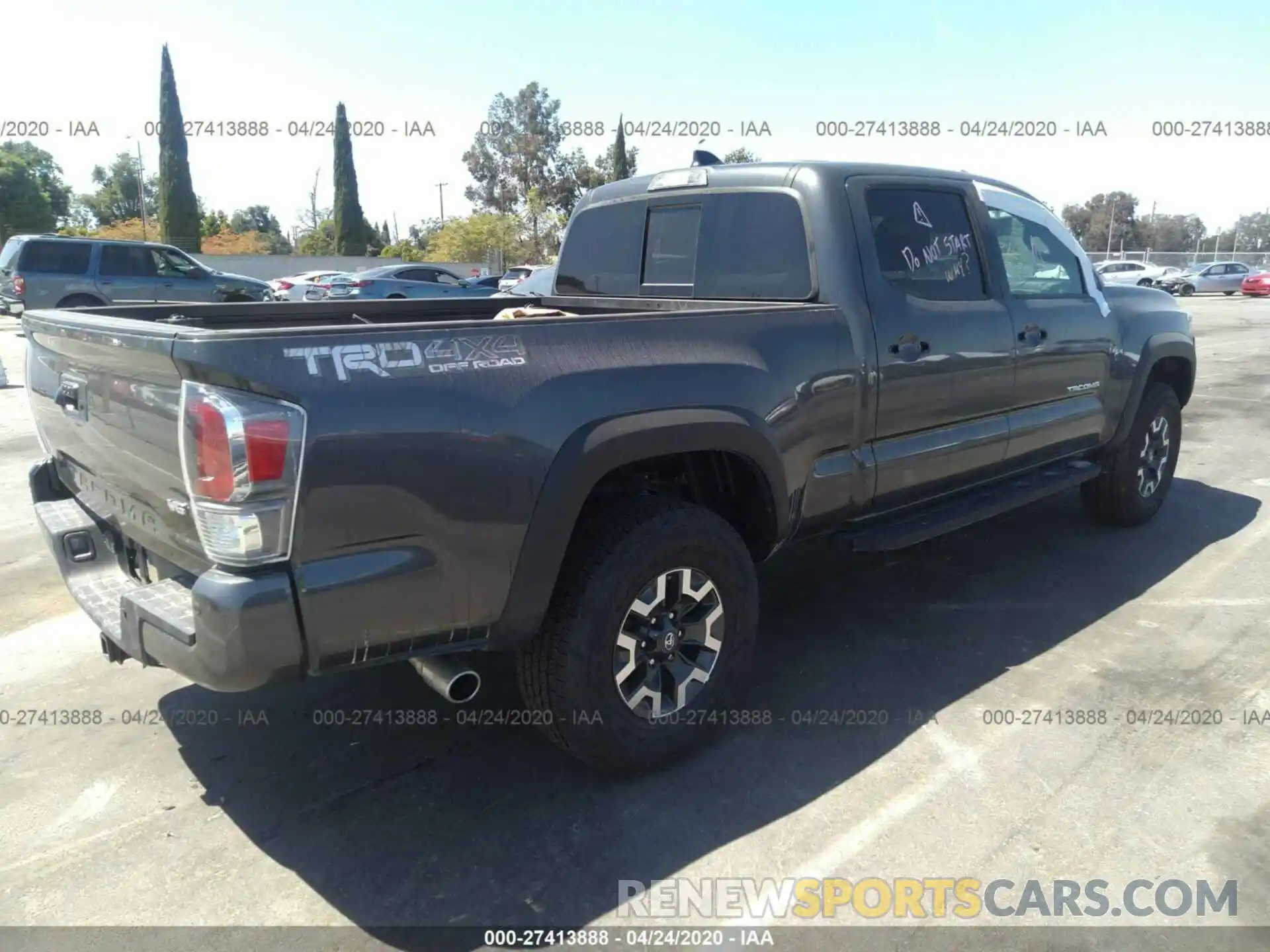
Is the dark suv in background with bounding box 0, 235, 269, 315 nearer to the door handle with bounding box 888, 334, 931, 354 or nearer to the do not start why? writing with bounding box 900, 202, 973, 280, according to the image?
the do not start why? writing with bounding box 900, 202, 973, 280

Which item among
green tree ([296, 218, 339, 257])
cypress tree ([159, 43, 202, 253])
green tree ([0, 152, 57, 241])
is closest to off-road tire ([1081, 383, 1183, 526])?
cypress tree ([159, 43, 202, 253])

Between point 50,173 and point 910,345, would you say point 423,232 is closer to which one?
point 50,173

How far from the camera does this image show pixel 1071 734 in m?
3.36

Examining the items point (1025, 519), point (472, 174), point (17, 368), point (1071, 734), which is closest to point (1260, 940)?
point (1071, 734)

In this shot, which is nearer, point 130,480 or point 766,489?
point 130,480

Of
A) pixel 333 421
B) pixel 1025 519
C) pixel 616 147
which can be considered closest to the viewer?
pixel 333 421

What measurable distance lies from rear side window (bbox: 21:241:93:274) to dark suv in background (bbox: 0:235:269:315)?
11mm

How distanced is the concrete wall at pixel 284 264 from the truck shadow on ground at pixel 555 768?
34.5 meters

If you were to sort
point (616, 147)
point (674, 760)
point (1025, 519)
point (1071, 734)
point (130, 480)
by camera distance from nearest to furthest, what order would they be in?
point (130, 480) < point (674, 760) < point (1071, 734) < point (1025, 519) < point (616, 147)

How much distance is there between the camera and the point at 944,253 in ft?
13.5

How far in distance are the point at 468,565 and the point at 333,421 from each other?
0.55 meters

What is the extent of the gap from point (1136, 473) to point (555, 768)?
13.9 feet

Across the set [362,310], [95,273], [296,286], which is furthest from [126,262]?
[362,310]

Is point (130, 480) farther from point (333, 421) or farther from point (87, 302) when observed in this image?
point (87, 302)
